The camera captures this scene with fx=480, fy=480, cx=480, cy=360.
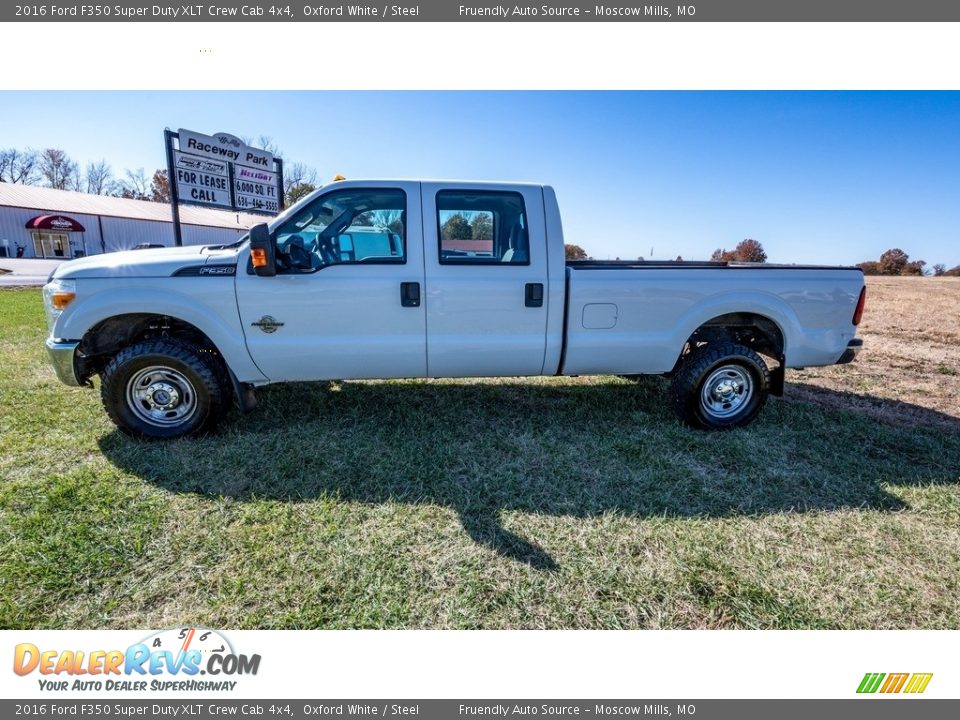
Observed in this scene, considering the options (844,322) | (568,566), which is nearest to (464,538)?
(568,566)

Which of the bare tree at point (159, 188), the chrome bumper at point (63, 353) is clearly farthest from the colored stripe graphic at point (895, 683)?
the bare tree at point (159, 188)

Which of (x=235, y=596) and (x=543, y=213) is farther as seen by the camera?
(x=543, y=213)

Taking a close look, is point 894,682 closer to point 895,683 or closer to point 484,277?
point 895,683

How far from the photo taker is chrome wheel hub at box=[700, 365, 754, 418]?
4.13 metres

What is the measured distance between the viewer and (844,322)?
4078 mm

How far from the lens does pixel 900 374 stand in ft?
19.7

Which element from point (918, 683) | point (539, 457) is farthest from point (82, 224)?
point (918, 683)

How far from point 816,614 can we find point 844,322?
9.34ft

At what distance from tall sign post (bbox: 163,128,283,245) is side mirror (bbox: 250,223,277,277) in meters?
5.51

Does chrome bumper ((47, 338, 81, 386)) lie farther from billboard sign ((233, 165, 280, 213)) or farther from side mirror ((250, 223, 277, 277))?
billboard sign ((233, 165, 280, 213))

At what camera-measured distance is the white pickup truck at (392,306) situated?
3516 millimetres

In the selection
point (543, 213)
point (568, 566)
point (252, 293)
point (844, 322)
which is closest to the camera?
point (568, 566)

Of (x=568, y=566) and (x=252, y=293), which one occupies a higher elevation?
(x=252, y=293)

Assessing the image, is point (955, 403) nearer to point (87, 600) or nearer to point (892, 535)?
point (892, 535)
